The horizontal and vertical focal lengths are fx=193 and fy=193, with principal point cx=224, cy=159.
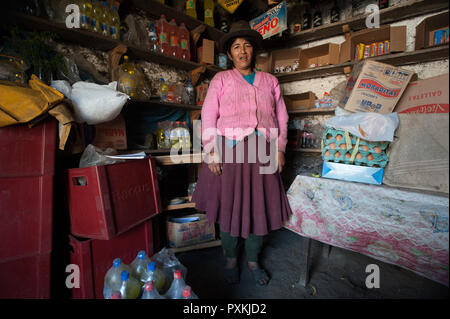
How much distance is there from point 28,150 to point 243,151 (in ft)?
3.42

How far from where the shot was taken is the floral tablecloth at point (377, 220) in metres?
0.58

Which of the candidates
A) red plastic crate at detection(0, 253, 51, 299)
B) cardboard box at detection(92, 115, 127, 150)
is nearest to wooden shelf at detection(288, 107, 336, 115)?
cardboard box at detection(92, 115, 127, 150)

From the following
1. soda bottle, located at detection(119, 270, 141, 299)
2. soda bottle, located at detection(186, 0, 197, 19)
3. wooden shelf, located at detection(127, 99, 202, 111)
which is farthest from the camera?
soda bottle, located at detection(186, 0, 197, 19)

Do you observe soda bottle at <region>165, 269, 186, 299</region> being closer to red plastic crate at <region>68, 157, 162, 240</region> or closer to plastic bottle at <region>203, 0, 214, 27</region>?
red plastic crate at <region>68, 157, 162, 240</region>

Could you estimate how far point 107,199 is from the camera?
3.17 feet

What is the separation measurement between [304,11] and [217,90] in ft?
6.78

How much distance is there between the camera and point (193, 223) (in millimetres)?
1646

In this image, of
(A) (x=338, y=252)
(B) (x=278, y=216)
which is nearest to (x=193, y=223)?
(B) (x=278, y=216)

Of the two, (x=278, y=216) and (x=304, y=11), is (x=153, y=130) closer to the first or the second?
(x=278, y=216)

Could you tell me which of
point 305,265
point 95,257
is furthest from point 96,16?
point 305,265

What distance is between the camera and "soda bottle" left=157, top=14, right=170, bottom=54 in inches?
75.5

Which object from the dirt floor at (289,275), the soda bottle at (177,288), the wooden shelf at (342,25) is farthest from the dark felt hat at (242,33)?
the dirt floor at (289,275)

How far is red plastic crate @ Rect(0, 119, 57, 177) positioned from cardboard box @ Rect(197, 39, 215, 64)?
5.35 feet

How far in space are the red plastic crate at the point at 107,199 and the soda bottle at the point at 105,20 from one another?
1186 mm
